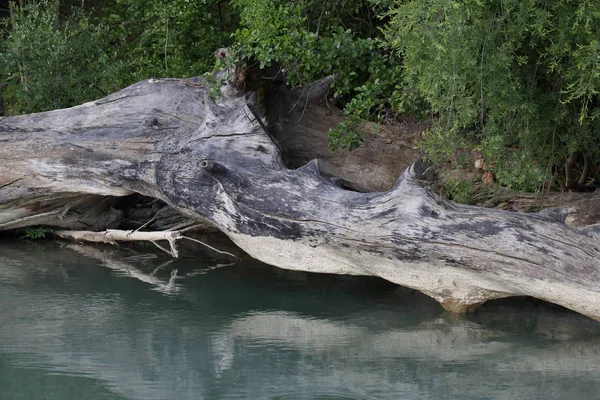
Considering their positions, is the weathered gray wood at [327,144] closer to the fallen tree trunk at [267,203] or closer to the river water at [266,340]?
the fallen tree trunk at [267,203]

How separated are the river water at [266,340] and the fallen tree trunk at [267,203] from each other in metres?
0.40

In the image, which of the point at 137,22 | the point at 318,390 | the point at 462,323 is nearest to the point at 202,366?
the point at 318,390

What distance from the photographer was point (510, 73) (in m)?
6.03

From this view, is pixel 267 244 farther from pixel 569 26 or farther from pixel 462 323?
pixel 569 26

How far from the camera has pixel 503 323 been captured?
665 cm

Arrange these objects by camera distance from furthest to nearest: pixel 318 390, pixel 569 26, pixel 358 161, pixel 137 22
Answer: pixel 137 22
pixel 358 161
pixel 569 26
pixel 318 390

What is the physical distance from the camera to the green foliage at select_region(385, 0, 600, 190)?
5.62m

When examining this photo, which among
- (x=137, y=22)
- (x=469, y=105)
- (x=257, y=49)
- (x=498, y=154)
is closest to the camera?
(x=469, y=105)

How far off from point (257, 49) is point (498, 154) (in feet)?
7.61

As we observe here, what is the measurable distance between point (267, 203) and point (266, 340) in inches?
47.8

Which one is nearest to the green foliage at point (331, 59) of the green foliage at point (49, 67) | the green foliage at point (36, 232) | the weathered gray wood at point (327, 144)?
the weathered gray wood at point (327, 144)

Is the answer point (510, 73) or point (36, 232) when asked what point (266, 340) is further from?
point (36, 232)

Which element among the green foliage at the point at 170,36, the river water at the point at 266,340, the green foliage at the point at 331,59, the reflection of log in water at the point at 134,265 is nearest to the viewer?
the river water at the point at 266,340

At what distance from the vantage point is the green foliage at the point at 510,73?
18.5 ft
